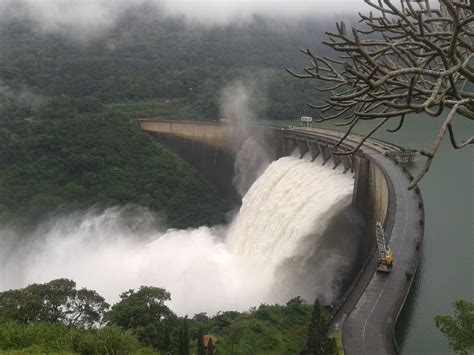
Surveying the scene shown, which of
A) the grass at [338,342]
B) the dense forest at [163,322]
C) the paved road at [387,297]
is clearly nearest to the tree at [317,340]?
the dense forest at [163,322]

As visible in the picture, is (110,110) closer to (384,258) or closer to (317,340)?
(384,258)

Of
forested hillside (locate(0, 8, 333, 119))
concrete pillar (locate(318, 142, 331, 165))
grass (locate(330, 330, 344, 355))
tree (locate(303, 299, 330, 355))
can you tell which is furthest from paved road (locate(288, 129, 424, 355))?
forested hillside (locate(0, 8, 333, 119))

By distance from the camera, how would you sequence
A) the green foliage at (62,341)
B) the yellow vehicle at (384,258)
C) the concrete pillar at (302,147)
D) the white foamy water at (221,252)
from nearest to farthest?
the green foliage at (62,341)
the yellow vehicle at (384,258)
the white foamy water at (221,252)
the concrete pillar at (302,147)

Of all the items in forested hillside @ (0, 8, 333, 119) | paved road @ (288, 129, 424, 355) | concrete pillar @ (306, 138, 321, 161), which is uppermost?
forested hillside @ (0, 8, 333, 119)

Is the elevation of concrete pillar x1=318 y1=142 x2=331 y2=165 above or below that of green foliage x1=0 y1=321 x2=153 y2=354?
above

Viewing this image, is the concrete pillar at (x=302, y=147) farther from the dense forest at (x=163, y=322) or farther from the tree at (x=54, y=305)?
the tree at (x=54, y=305)

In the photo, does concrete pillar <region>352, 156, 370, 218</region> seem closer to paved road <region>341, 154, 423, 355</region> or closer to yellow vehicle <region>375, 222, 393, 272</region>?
paved road <region>341, 154, 423, 355</region>
